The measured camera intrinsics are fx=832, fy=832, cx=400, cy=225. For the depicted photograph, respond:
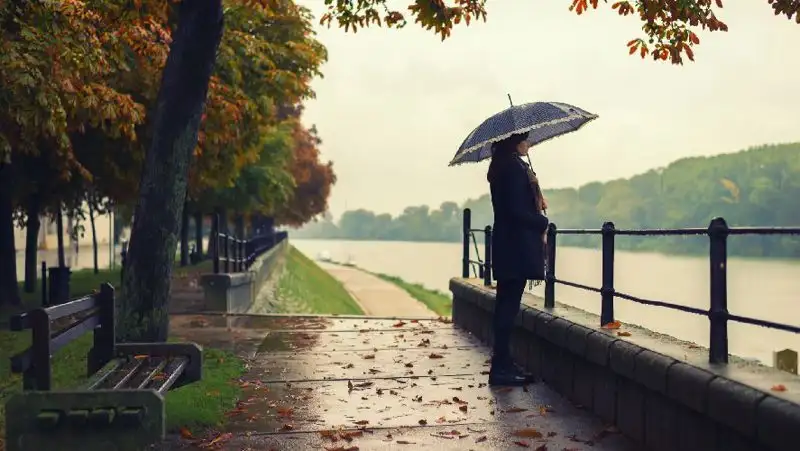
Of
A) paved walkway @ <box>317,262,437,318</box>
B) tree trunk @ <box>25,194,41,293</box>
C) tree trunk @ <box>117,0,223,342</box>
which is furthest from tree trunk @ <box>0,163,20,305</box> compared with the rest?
paved walkway @ <box>317,262,437,318</box>

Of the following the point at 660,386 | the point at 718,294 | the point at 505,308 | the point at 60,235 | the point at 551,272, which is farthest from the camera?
the point at 60,235

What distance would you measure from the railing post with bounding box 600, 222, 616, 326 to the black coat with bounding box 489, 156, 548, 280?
20.4 inches

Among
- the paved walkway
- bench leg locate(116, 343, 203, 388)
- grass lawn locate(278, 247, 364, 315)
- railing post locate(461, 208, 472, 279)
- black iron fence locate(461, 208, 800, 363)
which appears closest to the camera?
black iron fence locate(461, 208, 800, 363)

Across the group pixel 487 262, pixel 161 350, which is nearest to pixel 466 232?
pixel 487 262

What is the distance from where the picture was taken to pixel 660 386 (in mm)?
5195

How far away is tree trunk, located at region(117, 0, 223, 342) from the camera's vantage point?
8.62 meters

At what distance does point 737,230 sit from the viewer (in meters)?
4.49

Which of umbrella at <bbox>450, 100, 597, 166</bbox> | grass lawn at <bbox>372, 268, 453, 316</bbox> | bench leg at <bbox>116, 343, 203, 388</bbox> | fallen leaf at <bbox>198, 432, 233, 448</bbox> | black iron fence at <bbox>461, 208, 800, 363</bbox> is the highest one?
umbrella at <bbox>450, 100, 597, 166</bbox>

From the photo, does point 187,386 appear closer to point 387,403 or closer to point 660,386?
point 387,403

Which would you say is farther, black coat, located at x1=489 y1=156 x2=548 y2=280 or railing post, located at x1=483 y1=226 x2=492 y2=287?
railing post, located at x1=483 y1=226 x2=492 y2=287

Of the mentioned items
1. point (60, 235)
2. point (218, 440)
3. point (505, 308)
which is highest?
point (60, 235)

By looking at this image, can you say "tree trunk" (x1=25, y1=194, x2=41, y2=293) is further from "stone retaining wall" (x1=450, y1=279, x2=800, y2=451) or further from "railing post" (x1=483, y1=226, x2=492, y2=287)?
"stone retaining wall" (x1=450, y1=279, x2=800, y2=451)

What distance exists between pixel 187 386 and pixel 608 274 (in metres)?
3.90

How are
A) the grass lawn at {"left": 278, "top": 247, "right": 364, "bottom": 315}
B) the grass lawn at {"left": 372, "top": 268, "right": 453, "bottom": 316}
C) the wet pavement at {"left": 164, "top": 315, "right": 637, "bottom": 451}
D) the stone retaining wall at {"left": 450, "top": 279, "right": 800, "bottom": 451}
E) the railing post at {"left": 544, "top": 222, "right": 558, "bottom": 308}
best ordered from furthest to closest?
1. the grass lawn at {"left": 372, "top": 268, "right": 453, "bottom": 316}
2. the grass lawn at {"left": 278, "top": 247, "right": 364, "bottom": 315}
3. the railing post at {"left": 544, "top": 222, "right": 558, "bottom": 308}
4. the wet pavement at {"left": 164, "top": 315, "right": 637, "bottom": 451}
5. the stone retaining wall at {"left": 450, "top": 279, "right": 800, "bottom": 451}
